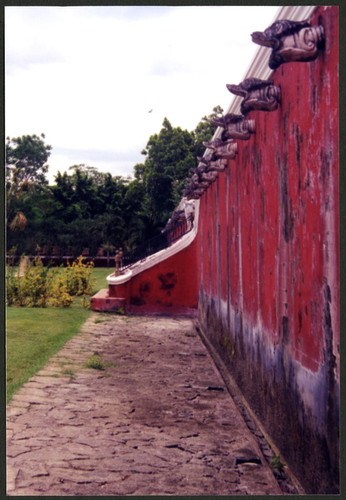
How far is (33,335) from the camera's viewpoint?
10109mm

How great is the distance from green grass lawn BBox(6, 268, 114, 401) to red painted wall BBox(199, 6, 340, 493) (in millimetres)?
2972

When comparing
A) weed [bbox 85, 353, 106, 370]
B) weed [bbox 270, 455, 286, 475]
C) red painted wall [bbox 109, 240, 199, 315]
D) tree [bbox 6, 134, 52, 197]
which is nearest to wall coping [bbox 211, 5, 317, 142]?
weed [bbox 270, 455, 286, 475]

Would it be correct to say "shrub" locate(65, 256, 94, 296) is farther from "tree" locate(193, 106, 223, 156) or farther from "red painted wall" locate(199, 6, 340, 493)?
"tree" locate(193, 106, 223, 156)

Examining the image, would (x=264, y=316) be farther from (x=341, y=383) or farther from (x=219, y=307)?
(x=219, y=307)

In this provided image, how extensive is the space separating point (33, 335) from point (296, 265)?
7.27 metres

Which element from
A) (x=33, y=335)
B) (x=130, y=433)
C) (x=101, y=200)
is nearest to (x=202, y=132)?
(x=101, y=200)

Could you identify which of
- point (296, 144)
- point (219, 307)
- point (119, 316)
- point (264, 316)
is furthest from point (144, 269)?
point (296, 144)

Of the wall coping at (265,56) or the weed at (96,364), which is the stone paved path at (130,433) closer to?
the weed at (96,364)

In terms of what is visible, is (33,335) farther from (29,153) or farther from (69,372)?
(29,153)

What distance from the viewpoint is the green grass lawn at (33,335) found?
7398 millimetres

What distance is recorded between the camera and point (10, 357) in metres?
8.22

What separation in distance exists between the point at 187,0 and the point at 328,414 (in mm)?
2856

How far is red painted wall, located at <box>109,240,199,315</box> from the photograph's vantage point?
14664 millimetres

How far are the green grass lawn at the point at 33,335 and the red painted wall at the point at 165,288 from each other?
131cm
